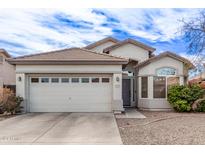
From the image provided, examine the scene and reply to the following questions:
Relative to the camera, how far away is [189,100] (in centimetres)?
1614

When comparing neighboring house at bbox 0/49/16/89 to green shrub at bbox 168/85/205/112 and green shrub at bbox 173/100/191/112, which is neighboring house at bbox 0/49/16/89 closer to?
green shrub at bbox 168/85/205/112

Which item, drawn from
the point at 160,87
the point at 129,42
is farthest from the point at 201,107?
the point at 129,42

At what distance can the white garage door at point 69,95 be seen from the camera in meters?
15.5

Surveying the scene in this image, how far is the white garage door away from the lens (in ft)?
50.9

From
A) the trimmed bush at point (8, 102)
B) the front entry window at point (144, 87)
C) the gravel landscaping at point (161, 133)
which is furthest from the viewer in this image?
the front entry window at point (144, 87)

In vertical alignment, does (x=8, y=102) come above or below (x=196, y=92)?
below

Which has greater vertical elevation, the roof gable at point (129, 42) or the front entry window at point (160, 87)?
the roof gable at point (129, 42)

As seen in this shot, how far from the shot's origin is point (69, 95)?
1552 centimetres

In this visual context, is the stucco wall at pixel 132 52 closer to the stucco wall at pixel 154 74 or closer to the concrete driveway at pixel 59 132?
the stucco wall at pixel 154 74

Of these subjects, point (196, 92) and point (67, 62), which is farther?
point (196, 92)

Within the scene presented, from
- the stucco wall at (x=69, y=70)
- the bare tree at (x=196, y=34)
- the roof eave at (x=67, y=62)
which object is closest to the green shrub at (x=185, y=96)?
the bare tree at (x=196, y=34)

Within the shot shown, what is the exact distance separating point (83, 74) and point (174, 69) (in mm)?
6368

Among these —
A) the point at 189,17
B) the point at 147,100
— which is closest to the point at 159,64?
the point at 147,100

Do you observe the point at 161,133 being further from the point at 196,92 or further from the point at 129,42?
the point at 129,42
